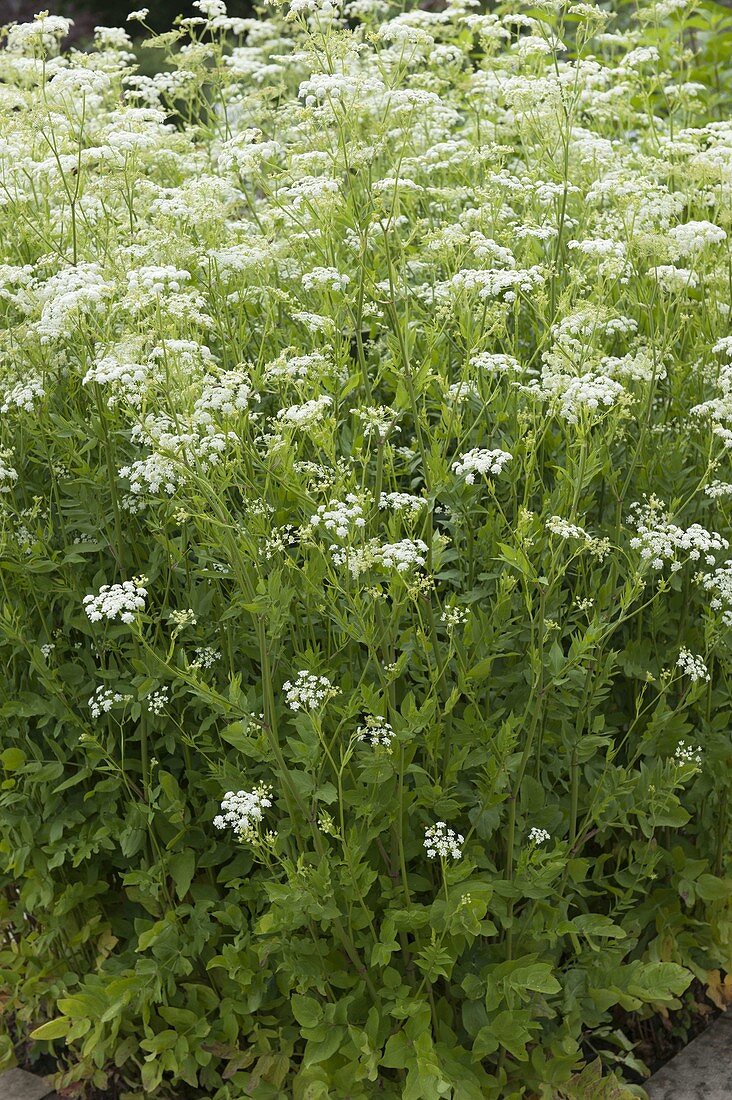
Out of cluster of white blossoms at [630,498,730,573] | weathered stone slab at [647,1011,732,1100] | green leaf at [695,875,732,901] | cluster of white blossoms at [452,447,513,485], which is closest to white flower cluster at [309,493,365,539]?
cluster of white blossoms at [452,447,513,485]

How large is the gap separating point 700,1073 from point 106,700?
6.69 ft

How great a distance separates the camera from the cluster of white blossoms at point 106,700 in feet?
10.1

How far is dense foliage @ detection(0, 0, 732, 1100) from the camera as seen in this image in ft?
9.24

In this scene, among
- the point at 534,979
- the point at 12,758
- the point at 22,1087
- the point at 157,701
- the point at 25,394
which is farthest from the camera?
the point at 22,1087

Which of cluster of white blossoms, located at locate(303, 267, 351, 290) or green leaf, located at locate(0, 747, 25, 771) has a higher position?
cluster of white blossoms, located at locate(303, 267, 351, 290)

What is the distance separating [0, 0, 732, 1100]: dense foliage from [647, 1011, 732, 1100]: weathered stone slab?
0.42 ft

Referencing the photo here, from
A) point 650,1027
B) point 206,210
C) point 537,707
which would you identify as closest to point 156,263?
point 206,210

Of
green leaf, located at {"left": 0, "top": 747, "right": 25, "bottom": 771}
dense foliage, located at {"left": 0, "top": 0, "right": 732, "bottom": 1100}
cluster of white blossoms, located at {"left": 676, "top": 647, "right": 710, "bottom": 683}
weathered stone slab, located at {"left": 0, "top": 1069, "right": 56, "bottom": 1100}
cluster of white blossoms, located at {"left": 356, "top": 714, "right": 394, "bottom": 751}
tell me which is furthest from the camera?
weathered stone slab, located at {"left": 0, "top": 1069, "right": 56, "bottom": 1100}

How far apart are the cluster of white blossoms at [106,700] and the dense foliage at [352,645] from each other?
2cm

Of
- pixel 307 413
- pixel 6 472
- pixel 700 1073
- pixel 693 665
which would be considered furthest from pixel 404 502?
pixel 700 1073

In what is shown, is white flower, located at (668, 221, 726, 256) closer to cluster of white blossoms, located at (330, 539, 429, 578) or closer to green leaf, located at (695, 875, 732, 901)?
cluster of white blossoms, located at (330, 539, 429, 578)

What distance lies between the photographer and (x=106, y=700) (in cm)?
315

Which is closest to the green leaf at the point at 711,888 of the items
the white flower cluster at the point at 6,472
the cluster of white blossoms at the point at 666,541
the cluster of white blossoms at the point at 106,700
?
the cluster of white blossoms at the point at 666,541

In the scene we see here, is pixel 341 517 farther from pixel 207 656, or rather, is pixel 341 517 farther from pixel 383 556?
pixel 207 656
